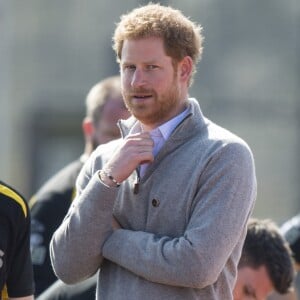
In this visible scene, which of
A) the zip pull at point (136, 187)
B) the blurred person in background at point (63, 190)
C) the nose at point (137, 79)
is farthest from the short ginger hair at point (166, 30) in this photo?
the blurred person in background at point (63, 190)

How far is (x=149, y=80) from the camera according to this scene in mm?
4789

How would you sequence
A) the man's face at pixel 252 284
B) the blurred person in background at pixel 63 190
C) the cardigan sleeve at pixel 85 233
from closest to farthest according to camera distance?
the cardigan sleeve at pixel 85 233
the man's face at pixel 252 284
the blurred person in background at pixel 63 190

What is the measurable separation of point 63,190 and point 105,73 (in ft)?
37.1

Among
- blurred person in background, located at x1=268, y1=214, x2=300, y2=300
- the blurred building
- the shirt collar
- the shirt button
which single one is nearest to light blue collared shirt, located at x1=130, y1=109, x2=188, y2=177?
the shirt collar

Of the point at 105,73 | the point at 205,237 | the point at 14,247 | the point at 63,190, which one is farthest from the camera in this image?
the point at 105,73

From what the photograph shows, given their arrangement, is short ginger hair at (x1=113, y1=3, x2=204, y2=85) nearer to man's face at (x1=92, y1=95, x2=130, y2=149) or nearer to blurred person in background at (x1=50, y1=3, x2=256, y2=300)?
blurred person in background at (x1=50, y1=3, x2=256, y2=300)

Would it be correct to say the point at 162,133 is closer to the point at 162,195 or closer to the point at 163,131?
the point at 163,131

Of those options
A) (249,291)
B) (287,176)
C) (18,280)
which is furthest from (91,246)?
(287,176)

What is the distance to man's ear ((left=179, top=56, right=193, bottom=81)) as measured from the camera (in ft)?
16.0

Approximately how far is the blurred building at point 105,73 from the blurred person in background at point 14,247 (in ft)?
43.4

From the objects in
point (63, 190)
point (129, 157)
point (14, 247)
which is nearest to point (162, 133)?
point (129, 157)

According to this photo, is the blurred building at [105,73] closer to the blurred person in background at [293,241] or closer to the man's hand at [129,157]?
the blurred person in background at [293,241]

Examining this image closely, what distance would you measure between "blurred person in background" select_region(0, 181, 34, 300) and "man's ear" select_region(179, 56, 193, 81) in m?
0.75

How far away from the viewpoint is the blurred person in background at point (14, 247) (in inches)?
185
